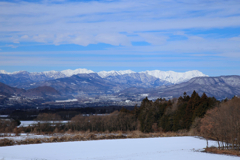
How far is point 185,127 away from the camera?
71.0 meters

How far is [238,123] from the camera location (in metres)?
41.3

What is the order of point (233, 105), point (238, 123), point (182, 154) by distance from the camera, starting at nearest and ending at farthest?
1. point (182, 154)
2. point (238, 123)
3. point (233, 105)

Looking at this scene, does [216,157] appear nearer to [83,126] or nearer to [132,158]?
[132,158]

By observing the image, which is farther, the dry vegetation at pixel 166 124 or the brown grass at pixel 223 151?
the dry vegetation at pixel 166 124

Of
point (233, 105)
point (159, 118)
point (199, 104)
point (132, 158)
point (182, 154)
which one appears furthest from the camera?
point (159, 118)

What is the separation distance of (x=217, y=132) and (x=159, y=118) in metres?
43.3

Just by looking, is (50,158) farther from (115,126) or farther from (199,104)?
(115,126)

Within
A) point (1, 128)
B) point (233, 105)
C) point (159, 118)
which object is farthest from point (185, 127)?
point (1, 128)

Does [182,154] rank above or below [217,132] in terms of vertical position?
below

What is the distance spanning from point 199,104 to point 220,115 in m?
26.3

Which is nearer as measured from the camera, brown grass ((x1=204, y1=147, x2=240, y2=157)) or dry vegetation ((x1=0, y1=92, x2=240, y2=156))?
brown grass ((x1=204, y1=147, x2=240, y2=157))

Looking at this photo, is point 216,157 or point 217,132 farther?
point 217,132

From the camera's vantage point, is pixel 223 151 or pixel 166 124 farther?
pixel 166 124

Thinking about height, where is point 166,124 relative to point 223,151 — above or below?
above
